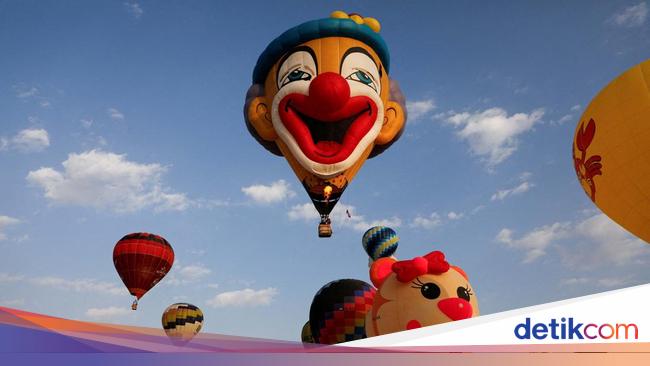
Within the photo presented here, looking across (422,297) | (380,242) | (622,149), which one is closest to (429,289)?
(422,297)

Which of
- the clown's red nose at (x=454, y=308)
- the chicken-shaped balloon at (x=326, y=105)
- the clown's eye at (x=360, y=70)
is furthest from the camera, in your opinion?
the clown's eye at (x=360, y=70)

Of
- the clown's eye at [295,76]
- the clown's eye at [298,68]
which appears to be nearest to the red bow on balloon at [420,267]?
the clown's eye at [298,68]

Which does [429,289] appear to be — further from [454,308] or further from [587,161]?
[587,161]

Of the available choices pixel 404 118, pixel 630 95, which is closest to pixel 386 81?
pixel 404 118

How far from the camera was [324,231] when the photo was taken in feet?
46.6

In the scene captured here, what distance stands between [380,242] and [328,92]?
820cm

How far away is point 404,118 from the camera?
49.2ft

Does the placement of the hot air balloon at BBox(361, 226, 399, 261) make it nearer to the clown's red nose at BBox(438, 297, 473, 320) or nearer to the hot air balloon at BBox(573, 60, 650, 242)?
the hot air balloon at BBox(573, 60, 650, 242)

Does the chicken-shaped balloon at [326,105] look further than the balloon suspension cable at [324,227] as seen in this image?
No

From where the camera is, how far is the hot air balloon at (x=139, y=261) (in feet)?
62.5

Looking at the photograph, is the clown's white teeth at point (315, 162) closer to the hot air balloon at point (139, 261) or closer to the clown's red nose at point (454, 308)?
the clown's red nose at point (454, 308)

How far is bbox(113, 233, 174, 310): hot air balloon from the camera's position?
1905 centimetres

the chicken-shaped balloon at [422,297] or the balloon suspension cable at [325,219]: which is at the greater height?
the balloon suspension cable at [325,219]

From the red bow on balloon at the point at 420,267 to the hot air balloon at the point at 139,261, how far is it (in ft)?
37.3
